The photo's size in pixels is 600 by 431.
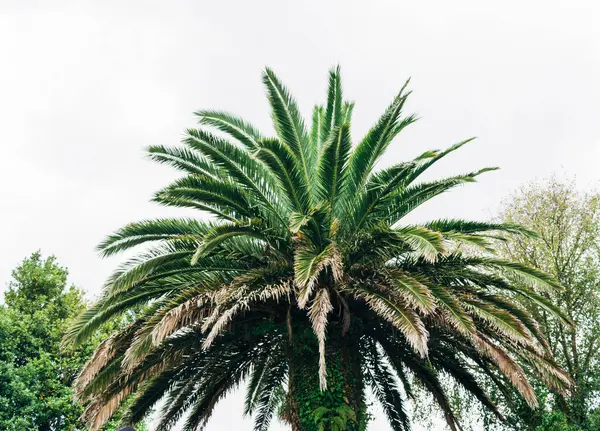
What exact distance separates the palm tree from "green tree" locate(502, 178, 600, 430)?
7773mm

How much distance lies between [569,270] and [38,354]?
19446 mm

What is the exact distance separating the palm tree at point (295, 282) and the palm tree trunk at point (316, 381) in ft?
0.09

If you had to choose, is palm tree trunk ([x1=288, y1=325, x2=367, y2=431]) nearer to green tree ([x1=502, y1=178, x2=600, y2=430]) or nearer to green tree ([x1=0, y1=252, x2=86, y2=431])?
green tree ([x1=502, y1=178, x2=600, y2=430])

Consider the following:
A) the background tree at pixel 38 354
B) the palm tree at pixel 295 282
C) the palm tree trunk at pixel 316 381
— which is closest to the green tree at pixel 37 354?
the background tree at pixel 38 354

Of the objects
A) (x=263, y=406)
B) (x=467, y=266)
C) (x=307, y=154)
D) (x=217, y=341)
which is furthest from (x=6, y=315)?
(x=467, y=266)

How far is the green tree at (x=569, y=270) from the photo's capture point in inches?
697

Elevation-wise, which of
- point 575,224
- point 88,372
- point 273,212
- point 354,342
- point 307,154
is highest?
point 575,224

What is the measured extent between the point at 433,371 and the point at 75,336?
23.3 feet

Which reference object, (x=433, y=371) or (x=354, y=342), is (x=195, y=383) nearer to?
(x=354, y=342)

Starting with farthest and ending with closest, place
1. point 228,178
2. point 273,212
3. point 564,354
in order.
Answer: point 564,354
point 228,178
point 273,212

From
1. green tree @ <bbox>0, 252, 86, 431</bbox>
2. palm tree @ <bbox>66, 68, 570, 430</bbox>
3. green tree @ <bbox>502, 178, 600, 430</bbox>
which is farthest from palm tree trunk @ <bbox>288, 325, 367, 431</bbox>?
green tree @ <bbox>0, 252, 86, 431</bbox>

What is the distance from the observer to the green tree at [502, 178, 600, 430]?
697 inches

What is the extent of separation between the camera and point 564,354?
18344 millimetres

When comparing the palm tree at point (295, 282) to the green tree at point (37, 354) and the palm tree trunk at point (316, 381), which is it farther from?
the green tree at point (37, 354)
